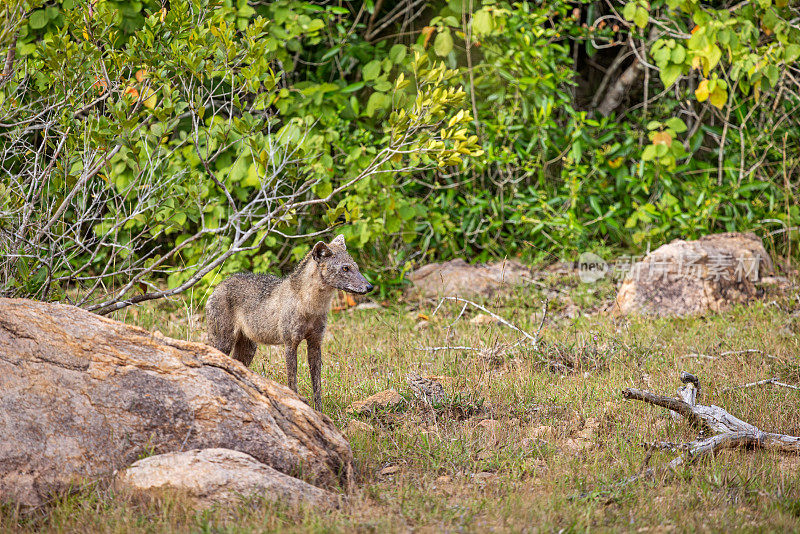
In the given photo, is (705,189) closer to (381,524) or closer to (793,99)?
(793,99)

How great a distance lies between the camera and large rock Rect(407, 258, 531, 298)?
31.3 feet

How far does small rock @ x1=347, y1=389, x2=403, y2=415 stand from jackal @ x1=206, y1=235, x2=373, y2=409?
284 millimetres

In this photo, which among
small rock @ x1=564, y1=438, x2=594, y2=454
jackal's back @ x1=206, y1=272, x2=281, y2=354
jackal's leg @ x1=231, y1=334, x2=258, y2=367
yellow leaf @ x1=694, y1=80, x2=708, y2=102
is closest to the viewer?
small rock @ x1=564, y1=438, x2=594, y2=454

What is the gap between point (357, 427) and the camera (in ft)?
17.5

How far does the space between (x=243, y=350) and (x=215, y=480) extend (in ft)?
9.33

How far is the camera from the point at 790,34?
9.00 meters

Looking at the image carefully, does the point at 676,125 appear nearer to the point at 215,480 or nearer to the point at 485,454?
the point at 485,454

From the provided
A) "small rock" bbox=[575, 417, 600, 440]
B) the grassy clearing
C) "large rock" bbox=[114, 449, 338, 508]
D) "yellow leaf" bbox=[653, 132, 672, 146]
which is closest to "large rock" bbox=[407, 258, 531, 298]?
the grassy clearing

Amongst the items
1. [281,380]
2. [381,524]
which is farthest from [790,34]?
[381,524]

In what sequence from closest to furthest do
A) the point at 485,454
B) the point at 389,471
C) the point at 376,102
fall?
the point at 389,471 → the point at 485,454 → the point at 376,102

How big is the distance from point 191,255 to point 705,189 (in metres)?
6.42

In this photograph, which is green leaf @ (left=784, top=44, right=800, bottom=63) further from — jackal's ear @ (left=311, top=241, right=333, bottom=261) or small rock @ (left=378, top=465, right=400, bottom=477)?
small rock @ (left=378, top=465, right=400, bottom=477)

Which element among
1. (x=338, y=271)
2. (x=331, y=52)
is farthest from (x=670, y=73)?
(x=338, y=271)

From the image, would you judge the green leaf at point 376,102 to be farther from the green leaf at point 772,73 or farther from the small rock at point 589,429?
the small rock at point 589,429
